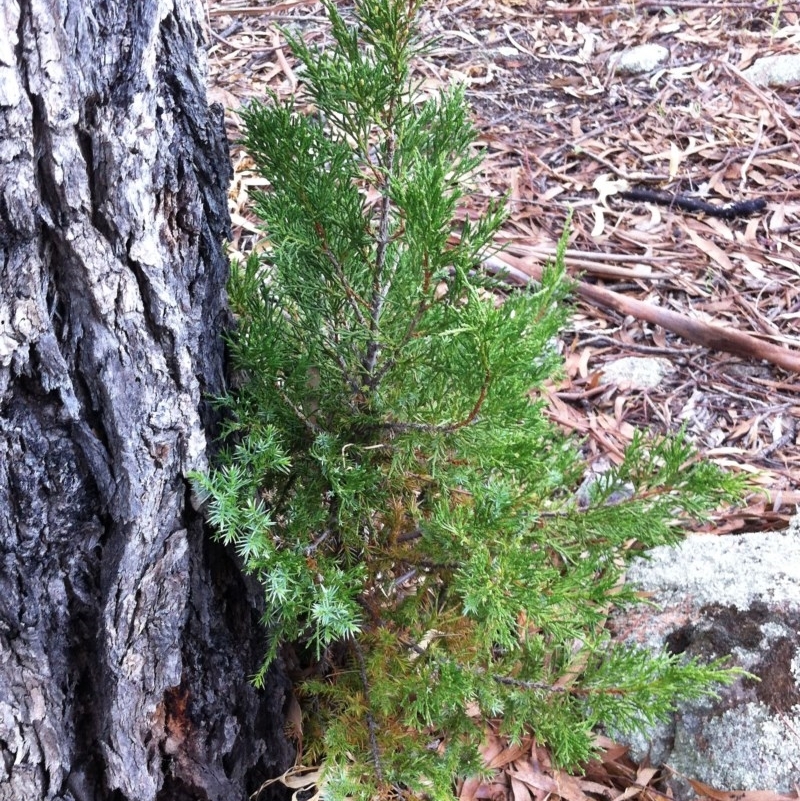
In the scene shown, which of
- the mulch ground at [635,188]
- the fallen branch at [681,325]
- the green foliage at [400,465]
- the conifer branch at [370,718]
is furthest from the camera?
the fallen branch at [681,325]

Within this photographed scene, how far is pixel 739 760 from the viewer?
206 centimetres

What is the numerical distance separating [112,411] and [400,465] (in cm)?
60

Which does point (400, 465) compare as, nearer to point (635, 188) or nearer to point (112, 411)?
point (112, 411)

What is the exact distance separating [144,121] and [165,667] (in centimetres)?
111

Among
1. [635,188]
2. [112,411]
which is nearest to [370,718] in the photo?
[112,411]

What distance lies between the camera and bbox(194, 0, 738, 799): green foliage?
4.58 feet

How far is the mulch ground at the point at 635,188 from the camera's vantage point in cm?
302

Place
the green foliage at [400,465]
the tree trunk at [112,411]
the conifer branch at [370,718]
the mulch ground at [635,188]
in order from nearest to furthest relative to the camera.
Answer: the tree trunk at [112,411], the green foliage at [400,465], the conifer branch at [370,718], the mulch ground at [635,188]

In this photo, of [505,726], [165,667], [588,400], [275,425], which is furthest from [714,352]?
[165,667]

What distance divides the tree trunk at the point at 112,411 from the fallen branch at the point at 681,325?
73.8 inches

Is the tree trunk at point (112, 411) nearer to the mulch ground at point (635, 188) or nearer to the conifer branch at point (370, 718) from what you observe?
the conifer branch at point (370, 718)

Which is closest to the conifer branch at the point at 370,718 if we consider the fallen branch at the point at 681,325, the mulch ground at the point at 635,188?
the mulch ground at the point at 635,188

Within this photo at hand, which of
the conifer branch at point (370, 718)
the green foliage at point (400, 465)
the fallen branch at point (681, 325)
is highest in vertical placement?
the green foliage at point (400, 465)

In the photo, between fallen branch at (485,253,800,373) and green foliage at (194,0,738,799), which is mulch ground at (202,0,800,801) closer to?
fallen branch at (485,253,800,373)
